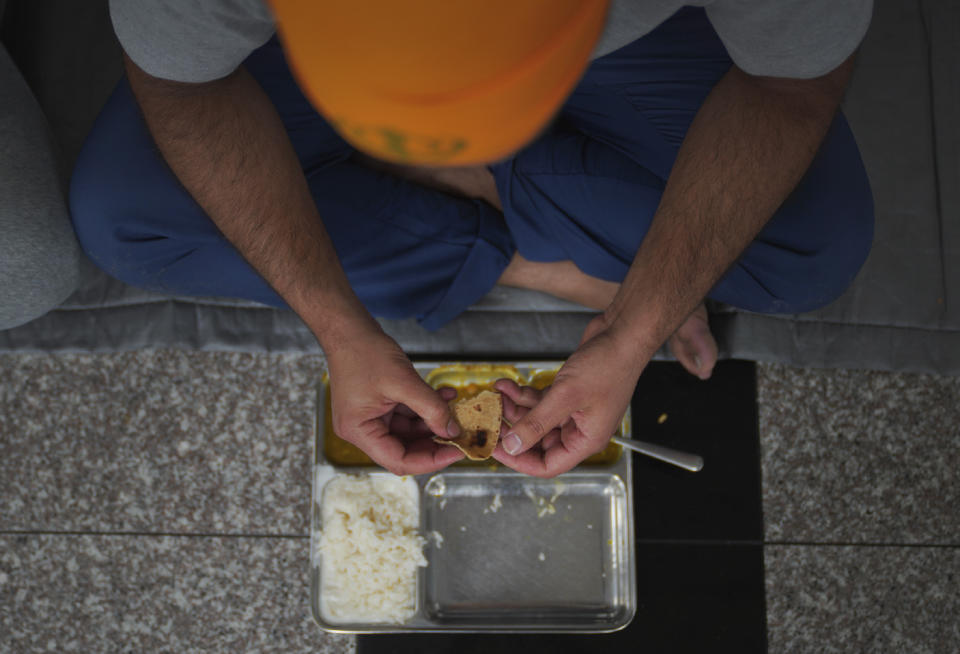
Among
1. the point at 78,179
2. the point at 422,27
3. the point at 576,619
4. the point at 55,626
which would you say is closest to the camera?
the point at 422,27

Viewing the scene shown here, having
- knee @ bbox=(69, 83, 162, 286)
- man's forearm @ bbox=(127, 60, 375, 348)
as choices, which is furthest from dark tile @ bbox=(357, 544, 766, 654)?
knee @ bbox=(69, 83, 162, 286)

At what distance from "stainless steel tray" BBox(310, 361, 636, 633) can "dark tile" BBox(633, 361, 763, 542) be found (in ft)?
0.37

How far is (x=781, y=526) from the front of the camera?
1.24m

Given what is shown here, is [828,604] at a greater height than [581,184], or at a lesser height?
lesser

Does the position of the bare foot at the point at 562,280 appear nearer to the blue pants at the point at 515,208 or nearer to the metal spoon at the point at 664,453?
the blue pants at the point at 515,208

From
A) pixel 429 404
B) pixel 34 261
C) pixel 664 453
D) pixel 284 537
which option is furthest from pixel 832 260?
pixel 34 261

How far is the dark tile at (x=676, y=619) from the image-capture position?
1166 millimetres

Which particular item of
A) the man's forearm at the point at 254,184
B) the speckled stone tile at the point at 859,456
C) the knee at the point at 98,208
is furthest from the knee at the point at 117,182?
the speckled stone tile at the point at 859,456

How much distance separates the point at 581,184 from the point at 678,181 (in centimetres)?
19

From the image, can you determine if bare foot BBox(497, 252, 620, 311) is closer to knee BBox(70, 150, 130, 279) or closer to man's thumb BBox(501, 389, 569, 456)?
man's thumb BBox(501, 389, 569, 456)

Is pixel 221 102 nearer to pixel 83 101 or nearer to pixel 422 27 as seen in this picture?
pixel 422 27

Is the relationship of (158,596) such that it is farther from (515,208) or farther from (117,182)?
(515,208)

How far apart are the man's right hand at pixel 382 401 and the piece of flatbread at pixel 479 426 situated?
0.02 m

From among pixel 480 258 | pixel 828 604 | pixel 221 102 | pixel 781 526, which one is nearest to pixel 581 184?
pixel 480 258
